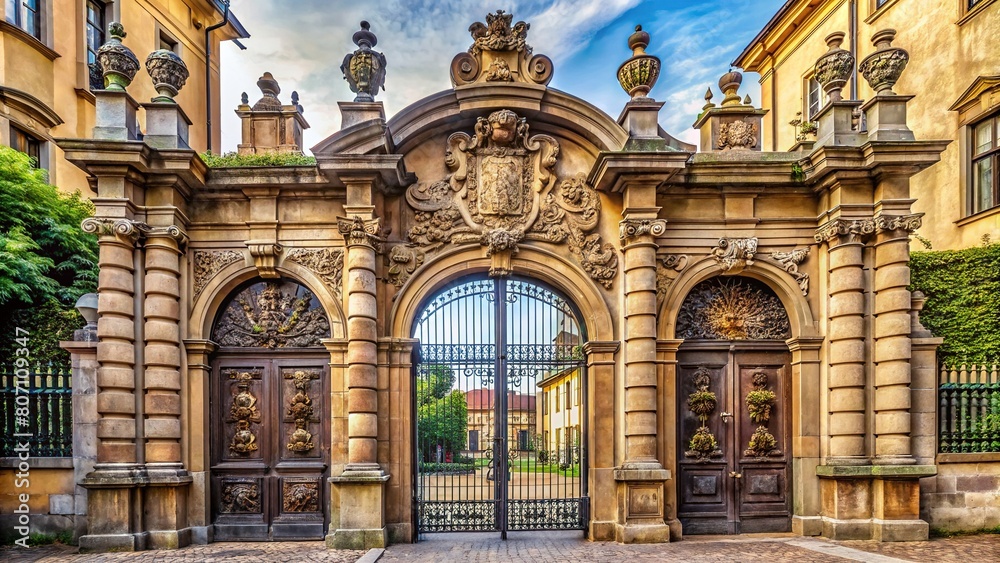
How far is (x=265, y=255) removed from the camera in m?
9.23

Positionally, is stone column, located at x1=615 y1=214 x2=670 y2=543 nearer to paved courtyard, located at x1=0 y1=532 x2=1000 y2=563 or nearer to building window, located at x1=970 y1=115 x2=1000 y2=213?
paved courtyard, located at x1=0 y1=532 x2=1000 y2=563

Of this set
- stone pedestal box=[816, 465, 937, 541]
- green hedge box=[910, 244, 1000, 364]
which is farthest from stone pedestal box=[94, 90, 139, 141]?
green hedge box=[910, 244, 1000, 364]

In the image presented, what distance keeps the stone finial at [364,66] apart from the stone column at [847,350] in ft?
24.3

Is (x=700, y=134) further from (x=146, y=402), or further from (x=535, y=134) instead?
(x=146, y=402)

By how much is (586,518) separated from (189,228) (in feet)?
25.4

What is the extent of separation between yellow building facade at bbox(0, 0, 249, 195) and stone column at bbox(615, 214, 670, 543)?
13.2m

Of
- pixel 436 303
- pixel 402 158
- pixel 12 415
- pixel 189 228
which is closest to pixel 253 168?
pixel 189 228

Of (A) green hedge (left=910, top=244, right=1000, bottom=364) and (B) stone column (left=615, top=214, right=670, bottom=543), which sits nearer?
(B) stone column (left=615, top=214, right=670, bottom=543)

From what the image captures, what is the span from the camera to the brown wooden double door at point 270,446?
358 inches

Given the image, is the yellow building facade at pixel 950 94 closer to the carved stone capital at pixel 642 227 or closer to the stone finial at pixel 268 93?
the carved stone capital at pixel 642 227

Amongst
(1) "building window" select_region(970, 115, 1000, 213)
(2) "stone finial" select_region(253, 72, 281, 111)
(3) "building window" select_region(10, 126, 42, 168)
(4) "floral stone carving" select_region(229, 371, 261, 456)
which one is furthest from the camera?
(1) "building window" select_region(970, 115, 1000, 213)

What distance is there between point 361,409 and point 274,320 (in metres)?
2.19

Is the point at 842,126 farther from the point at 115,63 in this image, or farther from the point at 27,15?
the point at 27,15

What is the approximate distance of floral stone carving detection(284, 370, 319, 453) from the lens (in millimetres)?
9172
